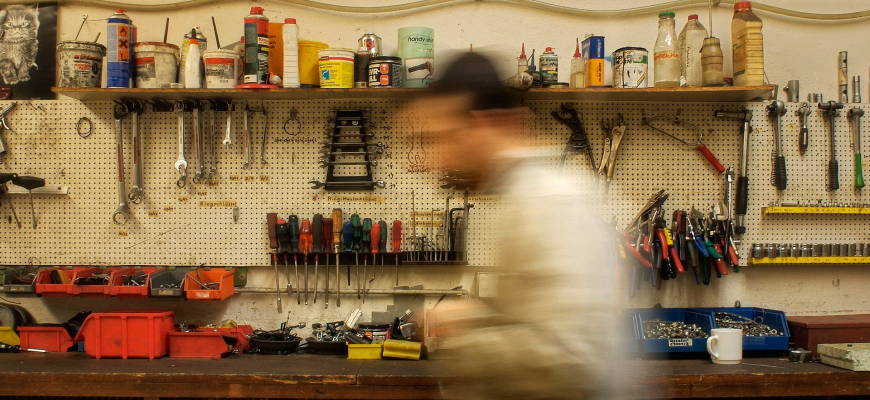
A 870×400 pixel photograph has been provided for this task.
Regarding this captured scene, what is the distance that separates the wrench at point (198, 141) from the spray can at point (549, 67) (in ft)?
4.79

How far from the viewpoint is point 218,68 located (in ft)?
7.75

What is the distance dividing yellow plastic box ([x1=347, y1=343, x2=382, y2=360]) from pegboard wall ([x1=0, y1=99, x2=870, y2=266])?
0.54m

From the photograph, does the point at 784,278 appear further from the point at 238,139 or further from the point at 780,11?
the point at 238,139

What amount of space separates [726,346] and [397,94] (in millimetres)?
1593

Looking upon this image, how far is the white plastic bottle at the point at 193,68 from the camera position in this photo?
2396 mm

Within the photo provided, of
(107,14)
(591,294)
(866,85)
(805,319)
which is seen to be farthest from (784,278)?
(107,14)

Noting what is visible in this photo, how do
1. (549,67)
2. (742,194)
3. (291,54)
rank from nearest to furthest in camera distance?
1. (291,54)
2. (549,67)
3. (742,194)

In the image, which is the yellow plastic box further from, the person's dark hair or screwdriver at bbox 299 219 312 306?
the person's dark hair

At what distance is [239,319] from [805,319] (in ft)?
7.90

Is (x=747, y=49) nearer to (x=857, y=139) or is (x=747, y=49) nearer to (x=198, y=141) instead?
(x=857, y=139)

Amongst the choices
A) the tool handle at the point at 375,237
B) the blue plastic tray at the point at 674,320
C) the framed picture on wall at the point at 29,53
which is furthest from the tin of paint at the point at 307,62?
the blue plastic tray at the point at 674,320

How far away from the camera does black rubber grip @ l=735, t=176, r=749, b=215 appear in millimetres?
2576

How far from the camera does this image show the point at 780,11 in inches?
107

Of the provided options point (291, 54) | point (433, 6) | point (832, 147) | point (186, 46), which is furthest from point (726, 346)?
point (186, 46)
